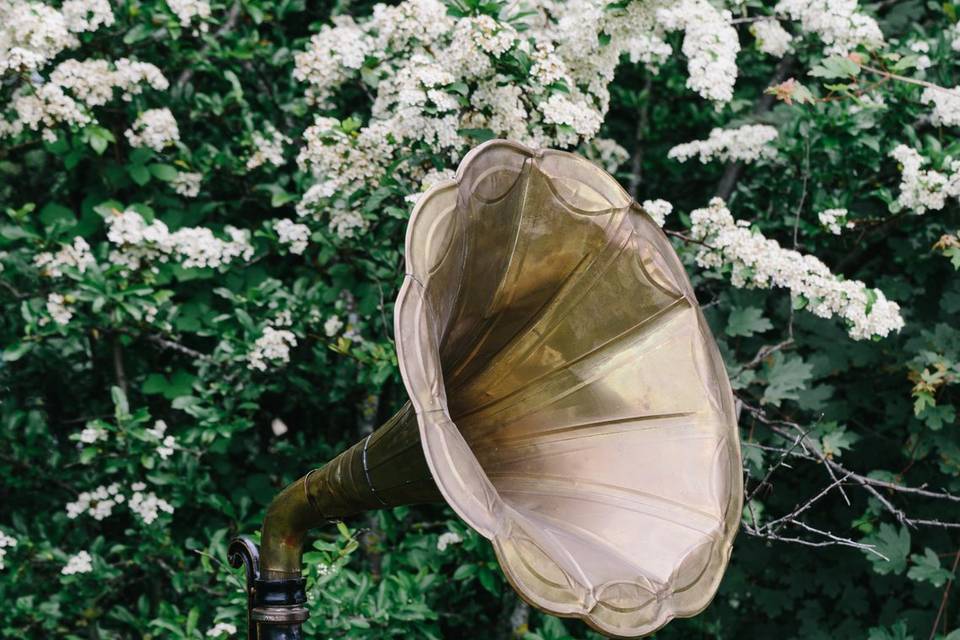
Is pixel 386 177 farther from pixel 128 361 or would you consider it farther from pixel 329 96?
pixel 128 361

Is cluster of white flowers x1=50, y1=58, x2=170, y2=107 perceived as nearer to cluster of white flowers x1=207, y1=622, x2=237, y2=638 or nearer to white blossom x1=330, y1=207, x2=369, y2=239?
white blossom x1=330, y1=207, x2=369, y2=239

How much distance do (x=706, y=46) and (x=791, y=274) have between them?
24.9 inches

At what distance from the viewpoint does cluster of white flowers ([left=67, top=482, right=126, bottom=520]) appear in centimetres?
305

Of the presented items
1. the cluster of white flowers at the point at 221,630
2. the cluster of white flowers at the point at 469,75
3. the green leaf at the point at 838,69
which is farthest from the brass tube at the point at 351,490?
the green leaf at the point at 838,69

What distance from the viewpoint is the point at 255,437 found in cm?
358

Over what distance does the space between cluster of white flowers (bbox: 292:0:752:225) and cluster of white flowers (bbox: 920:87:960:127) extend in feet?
1.73

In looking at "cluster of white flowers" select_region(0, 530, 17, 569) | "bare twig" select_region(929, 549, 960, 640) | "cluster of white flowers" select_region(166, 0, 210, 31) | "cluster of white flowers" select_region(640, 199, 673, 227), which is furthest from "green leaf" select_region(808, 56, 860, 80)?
"cluster of white flowers" select_region(0, 530, 17, 569)

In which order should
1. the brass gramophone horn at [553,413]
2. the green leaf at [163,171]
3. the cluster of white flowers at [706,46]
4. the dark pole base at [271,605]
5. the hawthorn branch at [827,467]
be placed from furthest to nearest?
1. the green leaf at [163,171]
2. the cluster of white flowers at [706,46]
3. the hawthorn branch at [827,467]
4. the dark pole base at [271,605]
5. the brass gramophone horn at [553,413]

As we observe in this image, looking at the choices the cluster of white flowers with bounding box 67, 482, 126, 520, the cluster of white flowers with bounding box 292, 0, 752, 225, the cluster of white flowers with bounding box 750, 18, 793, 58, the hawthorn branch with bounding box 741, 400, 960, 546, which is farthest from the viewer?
the cluster of white flowers with bounding box 750, 18, 793, 58

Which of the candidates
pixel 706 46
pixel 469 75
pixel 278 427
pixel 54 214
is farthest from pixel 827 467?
pixel 54 214

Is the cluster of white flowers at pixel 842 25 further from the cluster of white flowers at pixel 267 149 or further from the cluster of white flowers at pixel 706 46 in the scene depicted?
the cluster of white flowers at pixel 267 149

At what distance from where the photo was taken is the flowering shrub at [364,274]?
113 inches

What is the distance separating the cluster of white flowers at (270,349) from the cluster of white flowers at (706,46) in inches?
48.6

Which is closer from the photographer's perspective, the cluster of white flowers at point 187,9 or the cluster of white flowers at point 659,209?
the cluster of white flowers at point 659,209
